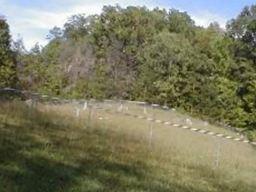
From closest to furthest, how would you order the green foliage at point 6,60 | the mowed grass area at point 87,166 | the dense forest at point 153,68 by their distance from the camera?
the mowed grass area at point 87,166 < the green foliage at point 6,60 < the dense forest at point 153,68

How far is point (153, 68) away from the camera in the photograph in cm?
6669

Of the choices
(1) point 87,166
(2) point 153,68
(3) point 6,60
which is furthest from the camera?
(2) point 153,68

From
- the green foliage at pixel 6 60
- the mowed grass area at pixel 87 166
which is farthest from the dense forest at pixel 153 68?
the mowed grass area at pixel 87 166

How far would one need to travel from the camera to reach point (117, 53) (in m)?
73.1

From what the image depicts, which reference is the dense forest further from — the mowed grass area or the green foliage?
the mowed grass area

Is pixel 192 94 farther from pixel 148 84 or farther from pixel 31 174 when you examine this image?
pixel 31 174

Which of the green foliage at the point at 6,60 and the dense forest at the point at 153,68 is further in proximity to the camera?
the dense forest at the point at 153,68

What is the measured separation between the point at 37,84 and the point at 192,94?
65.1 feet

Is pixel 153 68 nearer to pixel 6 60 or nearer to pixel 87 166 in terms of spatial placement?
pixel 6 60

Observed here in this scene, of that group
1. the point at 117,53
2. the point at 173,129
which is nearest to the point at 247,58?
the point at 117,53

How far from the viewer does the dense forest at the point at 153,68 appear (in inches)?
2557

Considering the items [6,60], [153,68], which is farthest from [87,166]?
[153,68]

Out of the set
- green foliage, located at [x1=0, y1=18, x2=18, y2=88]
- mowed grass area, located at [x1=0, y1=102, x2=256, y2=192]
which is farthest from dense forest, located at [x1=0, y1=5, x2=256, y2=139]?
mowed grass area, located at [x1=0, y1=102, x2=256, y2=192]

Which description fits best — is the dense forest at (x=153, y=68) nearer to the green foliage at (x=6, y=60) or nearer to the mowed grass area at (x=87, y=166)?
the green foliage at (x=6, y=60)
